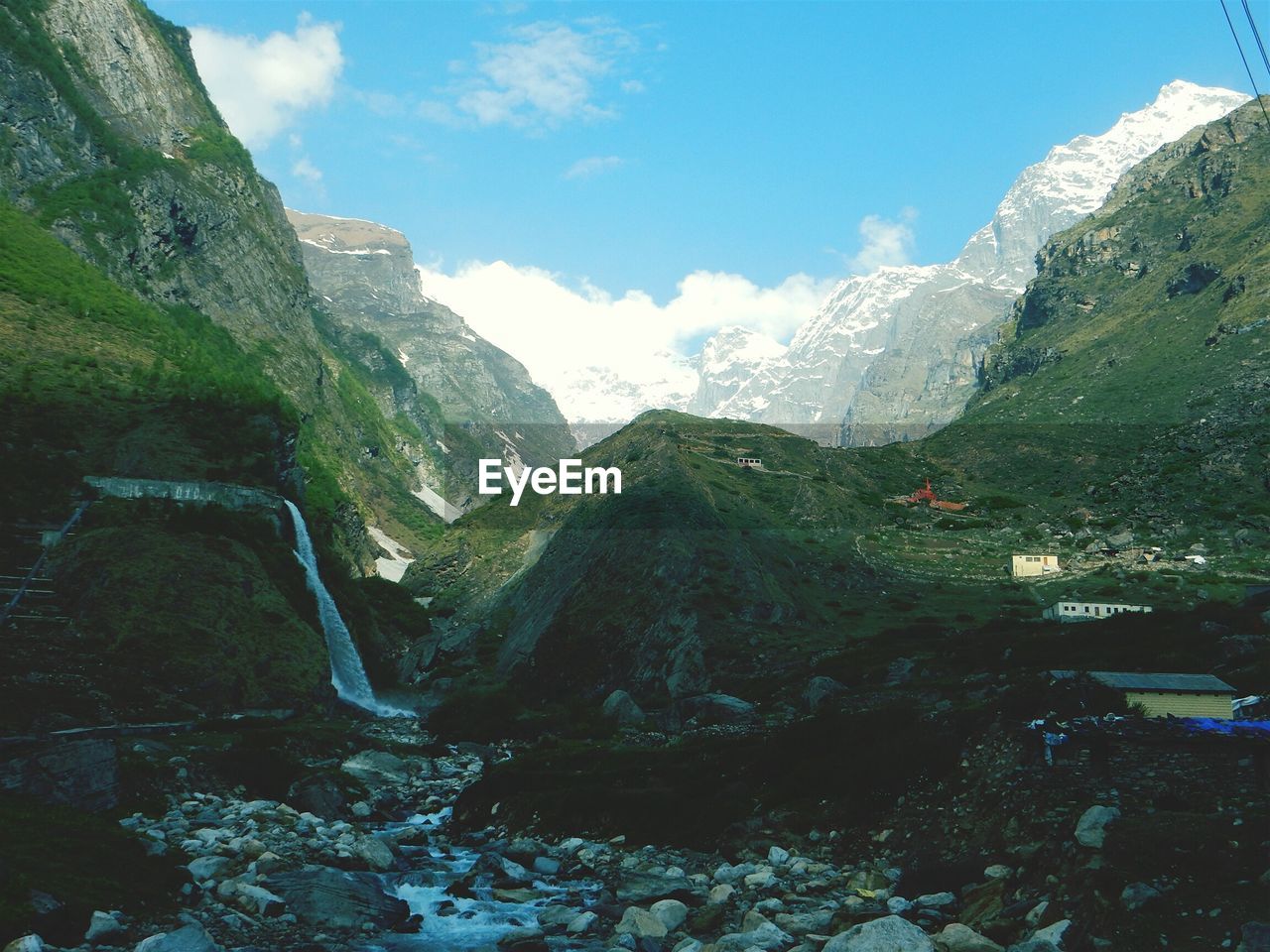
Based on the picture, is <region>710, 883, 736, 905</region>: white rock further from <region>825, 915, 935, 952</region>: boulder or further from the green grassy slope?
the green grassy slope

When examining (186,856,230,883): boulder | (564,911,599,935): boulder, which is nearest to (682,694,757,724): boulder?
(564,911,599,935): boulder

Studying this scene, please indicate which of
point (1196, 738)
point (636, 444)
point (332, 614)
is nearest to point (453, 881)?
point (1196, 738)

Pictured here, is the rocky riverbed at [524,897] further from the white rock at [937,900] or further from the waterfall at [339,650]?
the waterfall at [339,650]

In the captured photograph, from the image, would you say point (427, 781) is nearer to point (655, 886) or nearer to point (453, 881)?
point (453, 881)

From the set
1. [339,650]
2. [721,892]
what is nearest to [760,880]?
[721,892]

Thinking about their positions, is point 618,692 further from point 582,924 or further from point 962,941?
point 962,941

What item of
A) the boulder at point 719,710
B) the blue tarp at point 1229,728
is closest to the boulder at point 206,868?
the blue tarp at point 1229,728
